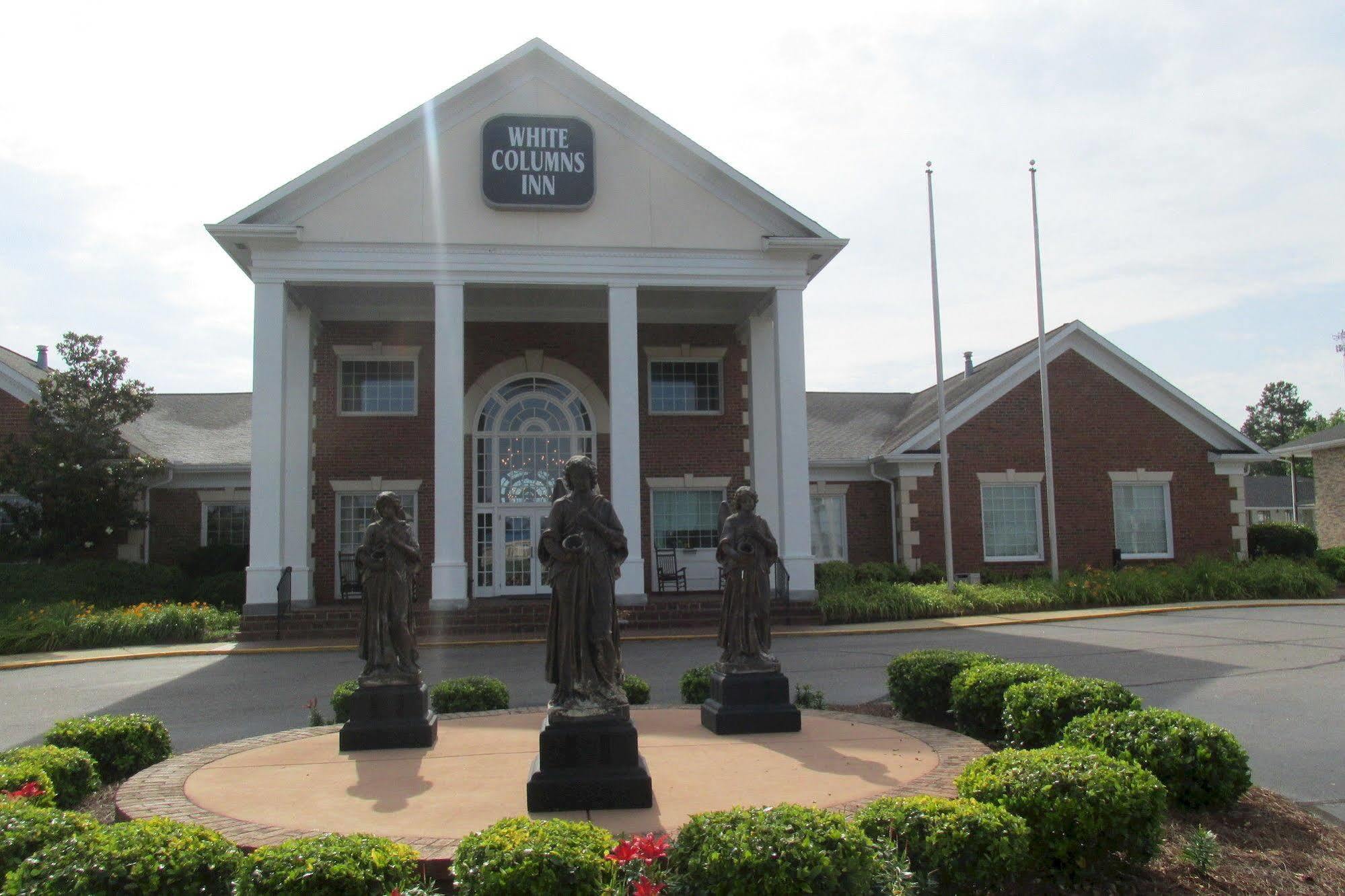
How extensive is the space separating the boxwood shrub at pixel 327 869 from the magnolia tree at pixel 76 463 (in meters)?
20.4

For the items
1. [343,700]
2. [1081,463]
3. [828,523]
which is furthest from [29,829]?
[1081,463]

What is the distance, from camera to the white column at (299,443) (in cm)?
1991

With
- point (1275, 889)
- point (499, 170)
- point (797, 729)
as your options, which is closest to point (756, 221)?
point (499, 170)

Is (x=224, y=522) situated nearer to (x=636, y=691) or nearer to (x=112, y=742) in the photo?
(x=636, y=691)

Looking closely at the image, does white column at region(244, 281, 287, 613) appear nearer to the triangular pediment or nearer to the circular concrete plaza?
the triangular pediment

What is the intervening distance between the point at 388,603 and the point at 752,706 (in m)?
2.98

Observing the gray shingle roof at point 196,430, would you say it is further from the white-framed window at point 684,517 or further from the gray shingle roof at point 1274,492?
the gray shingle roof at point 1274,492

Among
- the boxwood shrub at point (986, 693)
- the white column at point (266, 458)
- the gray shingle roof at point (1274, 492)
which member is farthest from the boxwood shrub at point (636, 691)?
the gray shingle roof at point (1274, 492)

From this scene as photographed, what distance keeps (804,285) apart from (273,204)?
10.2 m

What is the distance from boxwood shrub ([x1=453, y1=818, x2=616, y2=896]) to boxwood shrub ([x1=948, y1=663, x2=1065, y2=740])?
429 centimetres

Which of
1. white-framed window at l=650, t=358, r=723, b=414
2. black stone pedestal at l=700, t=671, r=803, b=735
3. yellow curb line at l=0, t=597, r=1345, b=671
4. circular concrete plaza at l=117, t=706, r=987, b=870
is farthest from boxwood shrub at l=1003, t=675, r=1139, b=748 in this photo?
white-framed window at l=650, t=358, r=723, b=414

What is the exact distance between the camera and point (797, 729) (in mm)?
8141

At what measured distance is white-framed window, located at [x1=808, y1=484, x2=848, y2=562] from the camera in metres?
25.0

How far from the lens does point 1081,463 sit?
2477 centimetres
